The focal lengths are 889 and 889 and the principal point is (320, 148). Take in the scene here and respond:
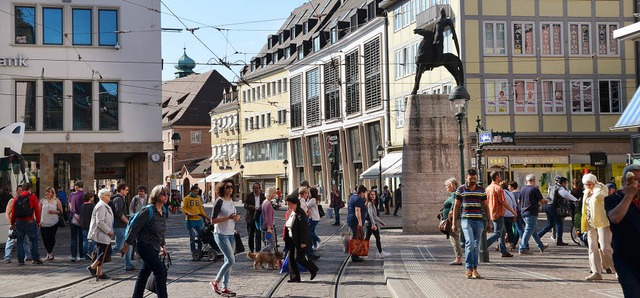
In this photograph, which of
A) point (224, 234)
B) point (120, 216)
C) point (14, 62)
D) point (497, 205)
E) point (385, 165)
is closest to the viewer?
point (224, 234)

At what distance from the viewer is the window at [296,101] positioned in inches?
2953

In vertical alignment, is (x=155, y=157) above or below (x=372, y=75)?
below

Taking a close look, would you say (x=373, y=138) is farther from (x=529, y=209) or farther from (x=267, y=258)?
(x=267, y=258)

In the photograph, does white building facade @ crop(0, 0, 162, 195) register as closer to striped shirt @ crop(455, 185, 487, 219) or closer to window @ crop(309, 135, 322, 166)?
striped shirt @ crop(455, 185, 487, 219)

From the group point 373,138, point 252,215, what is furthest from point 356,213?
point 373,138

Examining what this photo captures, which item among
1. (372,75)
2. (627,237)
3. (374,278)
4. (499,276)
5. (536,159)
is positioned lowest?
(374,278)

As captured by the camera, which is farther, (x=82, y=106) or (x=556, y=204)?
(x=82, y=106)

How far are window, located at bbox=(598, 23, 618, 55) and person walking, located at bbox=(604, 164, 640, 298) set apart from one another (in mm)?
42955

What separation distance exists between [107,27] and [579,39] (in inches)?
979

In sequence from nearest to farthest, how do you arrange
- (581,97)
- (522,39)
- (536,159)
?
(522,39) < (581,97) < (536,159)

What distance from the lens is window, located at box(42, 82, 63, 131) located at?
1587 inches

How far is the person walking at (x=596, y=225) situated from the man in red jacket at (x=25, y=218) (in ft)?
39.1

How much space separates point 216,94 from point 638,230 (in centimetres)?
9629

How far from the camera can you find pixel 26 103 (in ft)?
131
